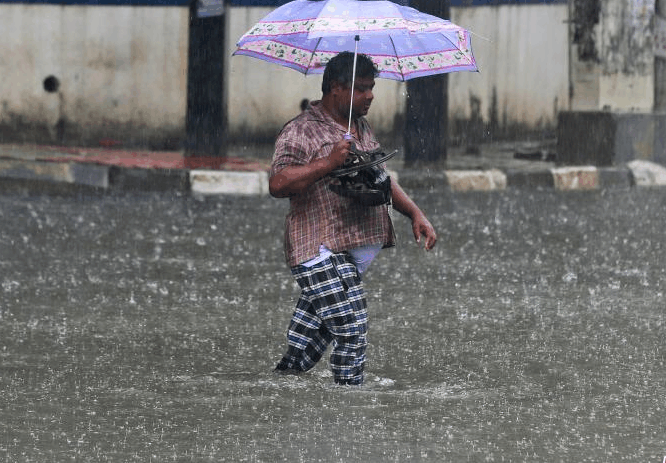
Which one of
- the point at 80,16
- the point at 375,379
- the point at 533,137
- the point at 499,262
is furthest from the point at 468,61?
the point at 533,137

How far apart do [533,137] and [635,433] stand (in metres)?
15.5

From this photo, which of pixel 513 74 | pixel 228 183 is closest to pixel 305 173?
pixel 228 183

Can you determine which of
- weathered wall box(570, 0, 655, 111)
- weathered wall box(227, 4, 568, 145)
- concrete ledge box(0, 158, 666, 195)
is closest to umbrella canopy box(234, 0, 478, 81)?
concrete ledge box(0, 158, 666, 195)

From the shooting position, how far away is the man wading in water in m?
6.10

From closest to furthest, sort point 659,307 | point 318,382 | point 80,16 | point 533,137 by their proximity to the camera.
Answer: point 318,382
point 659,307
point 80,16
point 533,137

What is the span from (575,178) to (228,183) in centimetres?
370

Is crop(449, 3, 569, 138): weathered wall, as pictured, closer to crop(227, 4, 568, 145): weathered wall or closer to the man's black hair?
crop(227, 4, 568, 145): weathered wall

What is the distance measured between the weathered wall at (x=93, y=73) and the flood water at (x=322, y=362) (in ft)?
20.3

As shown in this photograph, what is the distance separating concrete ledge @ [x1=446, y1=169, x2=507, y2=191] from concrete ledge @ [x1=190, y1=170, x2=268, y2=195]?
6.34 feet

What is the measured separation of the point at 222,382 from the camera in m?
6.61

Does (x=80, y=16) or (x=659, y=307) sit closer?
(x=659, y=307)

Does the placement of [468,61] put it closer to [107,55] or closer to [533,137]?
[107,55]

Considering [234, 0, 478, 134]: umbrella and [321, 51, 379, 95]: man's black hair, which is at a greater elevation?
[234, 0, 478, 134]: umbrella

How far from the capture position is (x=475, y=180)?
53.6 feet
